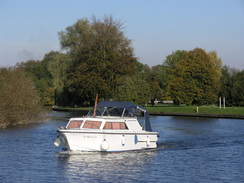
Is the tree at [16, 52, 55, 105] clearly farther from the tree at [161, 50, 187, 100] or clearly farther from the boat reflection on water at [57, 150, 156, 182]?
the boat reflection on water at [57, 150, 156, 182]

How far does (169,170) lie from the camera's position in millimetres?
29422

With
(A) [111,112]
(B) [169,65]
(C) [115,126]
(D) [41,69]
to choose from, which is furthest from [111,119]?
(D) [41,69]

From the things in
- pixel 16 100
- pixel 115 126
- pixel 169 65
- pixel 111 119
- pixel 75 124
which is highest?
pixel 169 65

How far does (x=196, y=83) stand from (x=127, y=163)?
71.6 meters

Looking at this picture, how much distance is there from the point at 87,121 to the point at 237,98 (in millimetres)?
74512

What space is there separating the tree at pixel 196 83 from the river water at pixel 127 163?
5456cm

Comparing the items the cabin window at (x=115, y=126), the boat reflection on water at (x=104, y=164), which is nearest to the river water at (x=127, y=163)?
the boat reflection on water at (x=104, y=164)

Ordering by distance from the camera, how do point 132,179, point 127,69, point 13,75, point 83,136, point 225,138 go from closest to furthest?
point 132,179 → point 83,136 → point 225,138 → point 13,75 → point 127,69

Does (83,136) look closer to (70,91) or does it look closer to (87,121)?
(87,121)

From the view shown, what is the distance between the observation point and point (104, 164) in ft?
102

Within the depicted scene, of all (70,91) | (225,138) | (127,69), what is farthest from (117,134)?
(70,91)

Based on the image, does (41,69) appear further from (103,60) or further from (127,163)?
(127,163)

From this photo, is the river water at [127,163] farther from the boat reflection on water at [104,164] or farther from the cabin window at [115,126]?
the cabin window at [115,126]

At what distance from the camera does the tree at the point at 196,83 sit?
10056 cm
